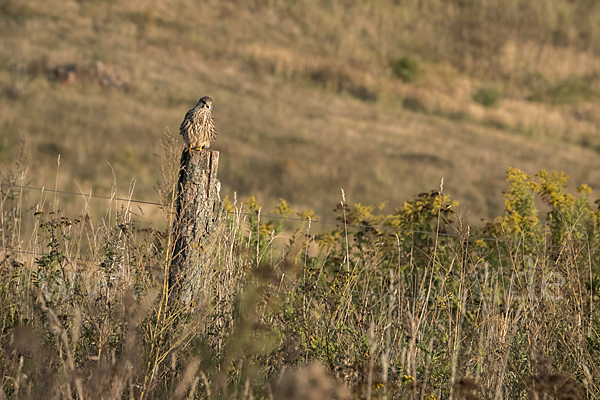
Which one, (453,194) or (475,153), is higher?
(475,153)

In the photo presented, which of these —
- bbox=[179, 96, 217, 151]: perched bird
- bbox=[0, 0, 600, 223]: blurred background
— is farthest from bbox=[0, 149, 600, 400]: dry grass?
bbox=[0, 0, 600, 223]: blurred background

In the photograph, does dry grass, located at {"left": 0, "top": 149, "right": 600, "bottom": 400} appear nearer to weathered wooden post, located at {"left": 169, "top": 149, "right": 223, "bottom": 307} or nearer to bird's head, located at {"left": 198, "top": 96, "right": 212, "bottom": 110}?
weathered wooden post, located at {"left": 169, "top": 149, "right": 223, "bottom": 307}

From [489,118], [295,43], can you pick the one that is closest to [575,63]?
[489,118]

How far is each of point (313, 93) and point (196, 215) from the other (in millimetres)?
28294

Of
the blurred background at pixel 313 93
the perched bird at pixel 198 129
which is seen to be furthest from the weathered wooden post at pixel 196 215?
the blurred background at pixel 313 93

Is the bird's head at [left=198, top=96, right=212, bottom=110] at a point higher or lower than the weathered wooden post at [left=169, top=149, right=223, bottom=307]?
higher

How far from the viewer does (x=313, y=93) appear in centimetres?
3144

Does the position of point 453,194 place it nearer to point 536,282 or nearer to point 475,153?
point 475,153

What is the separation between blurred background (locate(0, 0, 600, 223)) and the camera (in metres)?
17.4

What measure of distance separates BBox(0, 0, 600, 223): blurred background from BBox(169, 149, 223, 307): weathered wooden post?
158 centimetres

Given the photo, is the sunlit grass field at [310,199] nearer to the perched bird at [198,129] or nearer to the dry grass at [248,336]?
the dry grass at [248,336]

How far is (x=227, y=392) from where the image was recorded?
277 centimetres

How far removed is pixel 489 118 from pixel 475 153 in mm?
9232

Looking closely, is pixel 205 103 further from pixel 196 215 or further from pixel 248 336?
pixel 248 336
